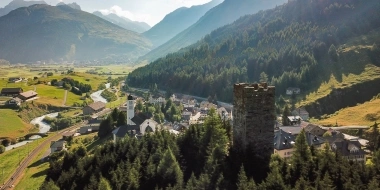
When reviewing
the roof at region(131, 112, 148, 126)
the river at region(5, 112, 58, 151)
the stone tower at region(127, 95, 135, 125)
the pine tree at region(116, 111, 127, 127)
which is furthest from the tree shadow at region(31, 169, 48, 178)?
the river at region(5, 112, 58, 151)

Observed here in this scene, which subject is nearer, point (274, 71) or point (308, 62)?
point (308, 62)

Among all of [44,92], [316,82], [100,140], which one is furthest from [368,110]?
[44,92]

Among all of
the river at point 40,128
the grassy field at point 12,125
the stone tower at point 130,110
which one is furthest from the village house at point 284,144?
the grassy field at point 12,125

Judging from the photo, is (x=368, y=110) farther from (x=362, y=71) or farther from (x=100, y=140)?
(x=100, y=140)

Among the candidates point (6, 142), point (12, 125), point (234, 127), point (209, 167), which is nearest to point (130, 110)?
point (6, 142)

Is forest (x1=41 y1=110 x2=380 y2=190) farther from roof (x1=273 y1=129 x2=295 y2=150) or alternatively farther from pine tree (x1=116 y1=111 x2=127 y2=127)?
pine tree (x1=116 y1=111 x2=127 y2=127)

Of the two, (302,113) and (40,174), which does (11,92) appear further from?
(302,113)

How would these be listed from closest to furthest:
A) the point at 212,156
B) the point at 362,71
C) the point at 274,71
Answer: the point at 212,156
the point at 362,71
the point at 274,71
